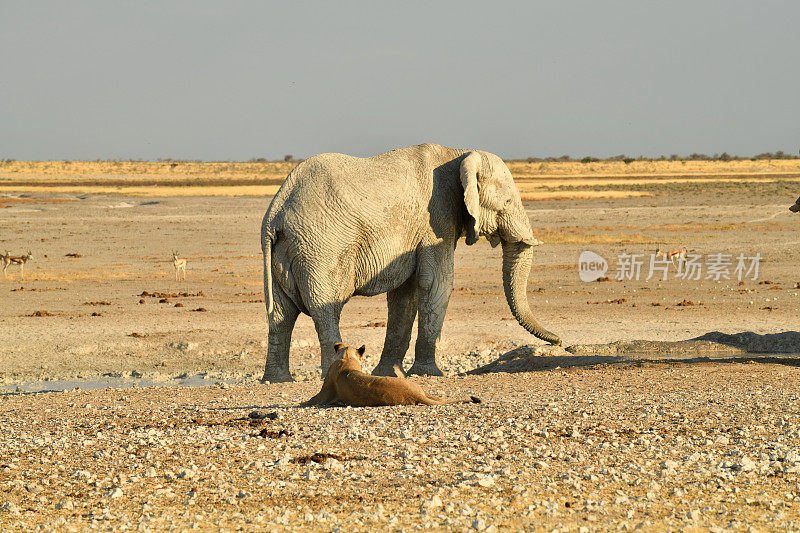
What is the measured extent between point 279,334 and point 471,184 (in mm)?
3260

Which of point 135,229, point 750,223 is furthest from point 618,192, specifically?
Result: point 135,229

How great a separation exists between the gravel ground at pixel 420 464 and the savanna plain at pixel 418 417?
3 centimetres

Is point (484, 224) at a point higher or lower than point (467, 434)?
higher

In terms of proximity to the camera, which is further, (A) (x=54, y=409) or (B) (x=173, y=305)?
(B) (x=173, y=305)

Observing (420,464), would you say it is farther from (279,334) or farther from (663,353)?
(663,353)

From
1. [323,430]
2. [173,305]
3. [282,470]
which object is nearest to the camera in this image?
[282,470]

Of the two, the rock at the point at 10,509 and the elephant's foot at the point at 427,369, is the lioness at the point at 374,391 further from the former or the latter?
the rock at the point at 10,509

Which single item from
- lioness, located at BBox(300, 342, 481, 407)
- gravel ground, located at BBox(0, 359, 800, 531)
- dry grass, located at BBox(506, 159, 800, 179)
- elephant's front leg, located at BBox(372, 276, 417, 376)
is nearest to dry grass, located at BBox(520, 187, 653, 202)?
Result: dry grass, located at BBox(506, 159, 800, 179)

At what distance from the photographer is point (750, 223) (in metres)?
42.7

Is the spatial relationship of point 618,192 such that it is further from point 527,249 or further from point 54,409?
point 54,409

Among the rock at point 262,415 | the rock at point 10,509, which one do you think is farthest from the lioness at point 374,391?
the rock at point 10,509

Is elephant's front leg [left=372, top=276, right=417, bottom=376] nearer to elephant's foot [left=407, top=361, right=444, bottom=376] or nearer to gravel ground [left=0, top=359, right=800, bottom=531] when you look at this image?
elephant's foot [left=407, top=361, right=444, bottom=376]

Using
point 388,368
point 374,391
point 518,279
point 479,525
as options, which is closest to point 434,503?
point 479,525

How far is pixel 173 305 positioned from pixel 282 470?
52.0 feet
